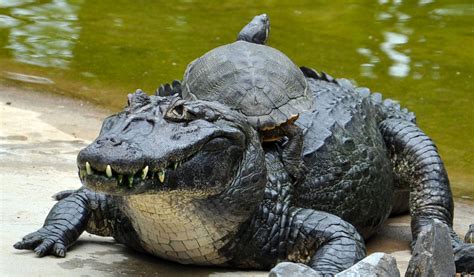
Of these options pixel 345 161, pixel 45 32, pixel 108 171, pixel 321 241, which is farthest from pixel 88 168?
pixel 45 32

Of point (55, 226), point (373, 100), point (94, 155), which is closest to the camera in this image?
point (94, 155)

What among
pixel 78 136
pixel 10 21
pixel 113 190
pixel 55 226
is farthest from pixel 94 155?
pixel 10 21

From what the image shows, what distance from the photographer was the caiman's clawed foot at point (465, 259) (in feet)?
17.0

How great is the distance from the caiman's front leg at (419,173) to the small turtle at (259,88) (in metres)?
0.74

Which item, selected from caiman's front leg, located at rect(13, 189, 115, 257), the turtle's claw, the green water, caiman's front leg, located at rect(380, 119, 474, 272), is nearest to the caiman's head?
caiman's front leg, located at rect(13, 189, 115, 257)

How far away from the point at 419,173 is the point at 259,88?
4.09ft

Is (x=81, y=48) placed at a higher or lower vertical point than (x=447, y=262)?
lower

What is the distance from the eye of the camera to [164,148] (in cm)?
443

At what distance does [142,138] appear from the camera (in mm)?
4410

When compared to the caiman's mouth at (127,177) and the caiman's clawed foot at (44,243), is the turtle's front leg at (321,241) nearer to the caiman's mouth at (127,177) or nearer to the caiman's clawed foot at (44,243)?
the caiman's mouth at (127,177)

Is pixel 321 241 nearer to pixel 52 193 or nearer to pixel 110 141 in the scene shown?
pixel 110 141

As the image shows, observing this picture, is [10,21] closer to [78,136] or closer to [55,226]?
[78,136]

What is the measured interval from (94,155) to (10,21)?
8123 millimetres

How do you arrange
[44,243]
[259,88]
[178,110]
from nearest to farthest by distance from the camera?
[178,110], [44,243], [259,88]
